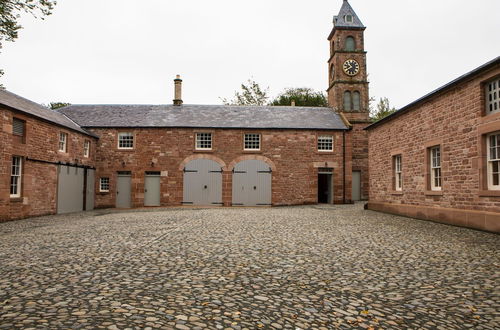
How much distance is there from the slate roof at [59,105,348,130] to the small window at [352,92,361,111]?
3.25 meters

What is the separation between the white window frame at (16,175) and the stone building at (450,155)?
16.9 m

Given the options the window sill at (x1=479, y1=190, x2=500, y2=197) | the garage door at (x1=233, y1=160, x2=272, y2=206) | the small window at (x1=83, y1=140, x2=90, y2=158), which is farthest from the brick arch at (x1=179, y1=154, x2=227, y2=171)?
the window sill at (x1=479, y1=190, x2=500, y2=197)

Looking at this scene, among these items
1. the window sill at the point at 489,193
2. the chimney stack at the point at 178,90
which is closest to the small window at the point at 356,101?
the chimney stack at the point at 178,90

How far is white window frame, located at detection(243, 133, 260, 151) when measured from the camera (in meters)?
23.6

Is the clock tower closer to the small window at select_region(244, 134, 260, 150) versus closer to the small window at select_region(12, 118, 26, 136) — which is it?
the small window at select_region(244, 134, 260, 150)

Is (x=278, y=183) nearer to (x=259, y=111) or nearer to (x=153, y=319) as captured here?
(x=259, y=111)

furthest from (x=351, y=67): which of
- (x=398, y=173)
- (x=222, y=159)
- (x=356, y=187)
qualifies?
(x=398, y=173)

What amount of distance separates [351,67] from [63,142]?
2288 cm

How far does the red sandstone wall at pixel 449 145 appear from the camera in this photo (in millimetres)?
10617

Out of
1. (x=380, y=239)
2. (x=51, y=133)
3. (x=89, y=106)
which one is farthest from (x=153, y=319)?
(x=89, y=106)

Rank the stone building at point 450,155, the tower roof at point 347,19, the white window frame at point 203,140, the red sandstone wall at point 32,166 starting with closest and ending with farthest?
1. the stone building at point 450,155
2. the red sandstone wall at point 32,166
3. the white window frame at point 203,140
4. the tower roof at point 347,19

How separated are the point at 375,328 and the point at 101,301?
121 inches

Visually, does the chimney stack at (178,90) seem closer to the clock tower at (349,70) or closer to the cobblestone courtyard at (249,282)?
the clock tower at (349,70)

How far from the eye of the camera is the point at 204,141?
23.5m
